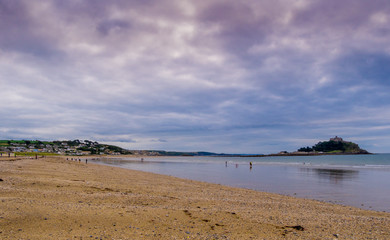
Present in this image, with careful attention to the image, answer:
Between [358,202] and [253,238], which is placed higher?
[253,238]

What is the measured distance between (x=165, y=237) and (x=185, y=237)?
22.1 inches

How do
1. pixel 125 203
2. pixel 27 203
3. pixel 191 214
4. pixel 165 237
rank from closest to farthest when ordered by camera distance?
pixel 165 237, pixel 27 203, pixel 191 214, pixel 125 203

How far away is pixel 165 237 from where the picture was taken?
23.0 ft

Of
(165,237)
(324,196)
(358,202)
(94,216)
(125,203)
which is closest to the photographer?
(165,237)

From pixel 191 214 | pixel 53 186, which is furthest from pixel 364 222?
pixel 53 186

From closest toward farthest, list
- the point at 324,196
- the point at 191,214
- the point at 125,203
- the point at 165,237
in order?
the point at 165,237 < the point at 191,214 < the point at 125,203 < the point at 324,196

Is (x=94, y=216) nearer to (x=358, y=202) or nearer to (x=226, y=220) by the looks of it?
(x=226, y=220)

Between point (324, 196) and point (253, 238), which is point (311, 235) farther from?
point (324, 196)

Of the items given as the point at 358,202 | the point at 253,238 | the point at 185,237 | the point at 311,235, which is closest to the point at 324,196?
the point at 358,202

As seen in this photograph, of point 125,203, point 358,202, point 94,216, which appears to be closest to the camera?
point 94,216

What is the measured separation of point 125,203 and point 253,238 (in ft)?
19.8

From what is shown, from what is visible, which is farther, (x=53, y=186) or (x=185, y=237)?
(x=53, y=186)

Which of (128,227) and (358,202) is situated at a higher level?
(128,227)

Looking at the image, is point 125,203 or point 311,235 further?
point 125,203
